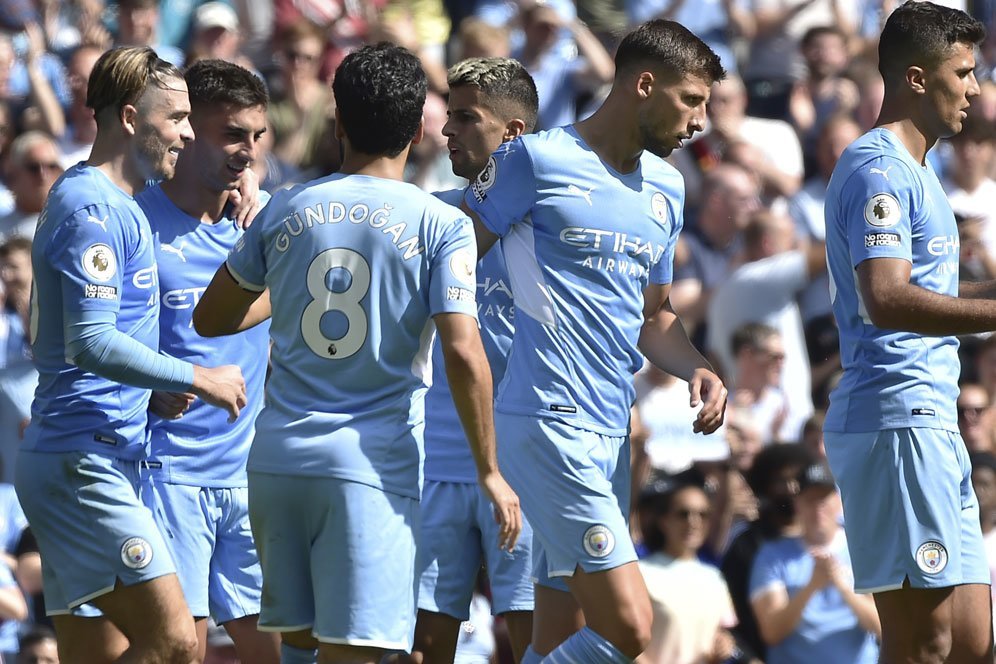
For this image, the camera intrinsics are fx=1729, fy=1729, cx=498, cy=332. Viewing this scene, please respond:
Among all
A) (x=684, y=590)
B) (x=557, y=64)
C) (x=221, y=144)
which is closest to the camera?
(x=221, y=144)

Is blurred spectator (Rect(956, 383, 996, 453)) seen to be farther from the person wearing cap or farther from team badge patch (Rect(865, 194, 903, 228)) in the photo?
team badge patch (Rect(865, 194, 903, 228))

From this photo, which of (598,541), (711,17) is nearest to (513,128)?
(598,541)

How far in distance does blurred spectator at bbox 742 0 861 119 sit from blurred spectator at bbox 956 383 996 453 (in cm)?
350

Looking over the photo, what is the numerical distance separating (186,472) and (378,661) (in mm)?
1545

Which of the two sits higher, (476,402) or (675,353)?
(675,353)

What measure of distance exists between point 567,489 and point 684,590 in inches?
96.8

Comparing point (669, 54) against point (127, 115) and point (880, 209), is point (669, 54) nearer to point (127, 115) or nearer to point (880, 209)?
point (880, 209)

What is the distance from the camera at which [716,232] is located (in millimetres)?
10992

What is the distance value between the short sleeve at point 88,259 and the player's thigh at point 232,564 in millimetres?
1206

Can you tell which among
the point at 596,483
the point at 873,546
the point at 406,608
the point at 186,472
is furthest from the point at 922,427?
the point at 186,472

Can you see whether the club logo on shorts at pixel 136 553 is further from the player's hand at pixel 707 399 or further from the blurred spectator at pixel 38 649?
the blurred spectator at pixel 38 649

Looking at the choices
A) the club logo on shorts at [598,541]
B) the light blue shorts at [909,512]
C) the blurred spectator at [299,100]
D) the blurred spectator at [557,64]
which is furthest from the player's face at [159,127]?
the blurred spectator at [557,64]

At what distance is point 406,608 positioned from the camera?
5.46m

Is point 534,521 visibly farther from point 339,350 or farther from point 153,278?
point 153,278
